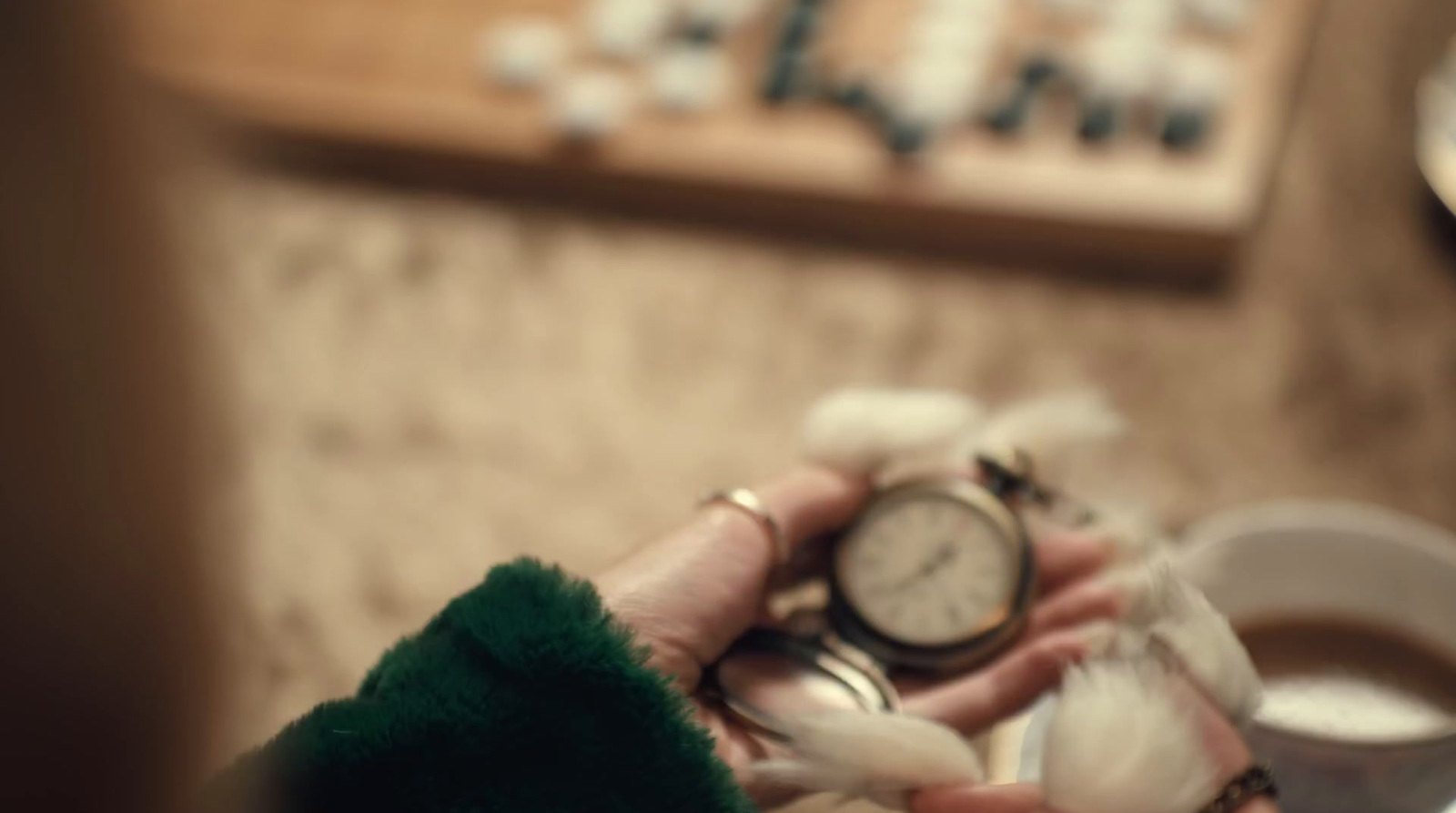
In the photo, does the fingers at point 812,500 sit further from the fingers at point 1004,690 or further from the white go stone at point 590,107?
the white go stone at point 590,107

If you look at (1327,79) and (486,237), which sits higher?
(486,237)

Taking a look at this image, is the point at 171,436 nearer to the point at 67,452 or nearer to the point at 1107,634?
the point at 67,452

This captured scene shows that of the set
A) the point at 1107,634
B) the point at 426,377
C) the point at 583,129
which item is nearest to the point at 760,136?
the point at 583,129

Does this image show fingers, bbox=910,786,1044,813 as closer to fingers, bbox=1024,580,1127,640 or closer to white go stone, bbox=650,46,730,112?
fingers, bbox=1024,580,1127,640

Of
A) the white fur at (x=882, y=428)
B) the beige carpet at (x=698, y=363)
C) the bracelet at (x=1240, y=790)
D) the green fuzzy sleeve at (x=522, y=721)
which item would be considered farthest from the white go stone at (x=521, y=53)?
the bracelet at (x=1240, y=790)

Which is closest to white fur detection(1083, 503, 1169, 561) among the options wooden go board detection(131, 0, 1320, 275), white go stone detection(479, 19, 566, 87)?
wooden go board detection(131, 0, 1320, 275)
